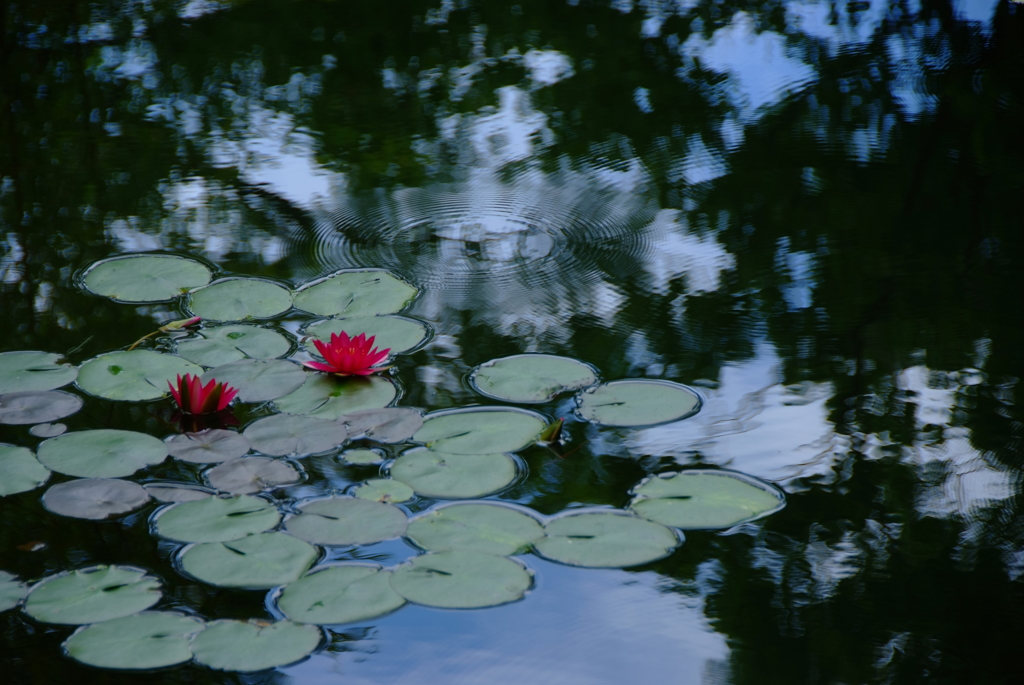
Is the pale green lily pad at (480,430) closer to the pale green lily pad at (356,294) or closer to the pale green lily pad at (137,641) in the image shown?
the pale green lily pad at (356,294)

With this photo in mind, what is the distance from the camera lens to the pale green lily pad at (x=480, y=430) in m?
1.67

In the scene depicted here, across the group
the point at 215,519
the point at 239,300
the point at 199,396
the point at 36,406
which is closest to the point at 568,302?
the point at 239,300

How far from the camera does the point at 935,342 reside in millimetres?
1958

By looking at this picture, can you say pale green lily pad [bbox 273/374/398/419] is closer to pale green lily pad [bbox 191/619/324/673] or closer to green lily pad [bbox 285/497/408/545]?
green lily pad [bbox 285/497/408/545]

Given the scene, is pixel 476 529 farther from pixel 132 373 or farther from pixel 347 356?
pixel 132 373

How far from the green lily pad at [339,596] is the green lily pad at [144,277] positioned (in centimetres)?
99

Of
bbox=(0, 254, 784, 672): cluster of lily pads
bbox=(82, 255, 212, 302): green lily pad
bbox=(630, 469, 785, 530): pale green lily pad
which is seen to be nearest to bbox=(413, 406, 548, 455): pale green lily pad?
bbox=(0, 254, 784, 672): cluster of lily pads

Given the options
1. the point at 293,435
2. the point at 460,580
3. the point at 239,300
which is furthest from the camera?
the point at 239,300

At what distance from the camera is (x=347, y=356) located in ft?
6.04

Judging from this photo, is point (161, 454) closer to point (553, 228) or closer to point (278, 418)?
→ point (278, 418)

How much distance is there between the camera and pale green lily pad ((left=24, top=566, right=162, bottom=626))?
52.0 inches

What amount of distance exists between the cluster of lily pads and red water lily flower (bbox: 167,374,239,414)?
→ 6 cm

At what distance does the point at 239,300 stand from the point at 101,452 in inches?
21.5

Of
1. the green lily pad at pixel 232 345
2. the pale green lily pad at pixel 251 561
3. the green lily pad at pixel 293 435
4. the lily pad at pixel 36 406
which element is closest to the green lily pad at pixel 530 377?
the green lily pad at pixel 293 435
